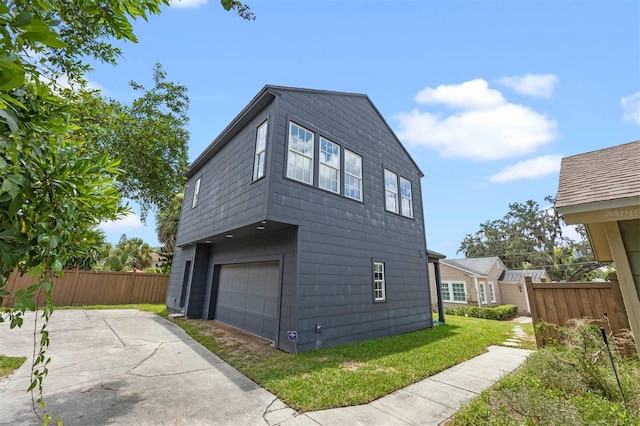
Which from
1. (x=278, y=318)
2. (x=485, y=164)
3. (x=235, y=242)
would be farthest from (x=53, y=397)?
(x=485, y=164)

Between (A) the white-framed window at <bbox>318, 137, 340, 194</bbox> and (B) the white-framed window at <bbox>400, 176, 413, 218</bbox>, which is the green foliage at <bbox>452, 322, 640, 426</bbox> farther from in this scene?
(B) the white-framed window at <bbox>400, 176, 413, 218</bbox>

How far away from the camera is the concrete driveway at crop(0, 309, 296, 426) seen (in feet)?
11.2

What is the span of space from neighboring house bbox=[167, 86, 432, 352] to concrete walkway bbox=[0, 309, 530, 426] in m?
2.28

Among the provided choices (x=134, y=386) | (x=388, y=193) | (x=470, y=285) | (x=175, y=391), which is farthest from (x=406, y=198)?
(x=470, y=285)

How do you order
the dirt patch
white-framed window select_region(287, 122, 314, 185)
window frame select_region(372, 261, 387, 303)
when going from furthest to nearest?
window frame select_region(372, 261, 387, 303) < white-framed window select_region(287, 122, 314, 185) < the dirt patch

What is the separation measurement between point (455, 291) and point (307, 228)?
1765 centimetres

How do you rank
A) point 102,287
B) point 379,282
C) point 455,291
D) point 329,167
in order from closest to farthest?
point 329,167, point 379,282, point 102,287, point 455,291

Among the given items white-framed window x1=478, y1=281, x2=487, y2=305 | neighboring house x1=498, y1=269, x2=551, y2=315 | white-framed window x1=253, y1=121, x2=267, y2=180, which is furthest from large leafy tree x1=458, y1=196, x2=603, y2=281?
white-framed window x1=253, y1=121, x2=267, y2=180

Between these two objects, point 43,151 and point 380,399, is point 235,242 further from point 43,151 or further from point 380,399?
point 43,151

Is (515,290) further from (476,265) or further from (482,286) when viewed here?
(482,286)

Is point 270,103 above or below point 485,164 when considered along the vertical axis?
below

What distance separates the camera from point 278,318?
6836mm

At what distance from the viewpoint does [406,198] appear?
37.7 feet

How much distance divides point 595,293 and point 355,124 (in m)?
7.92
